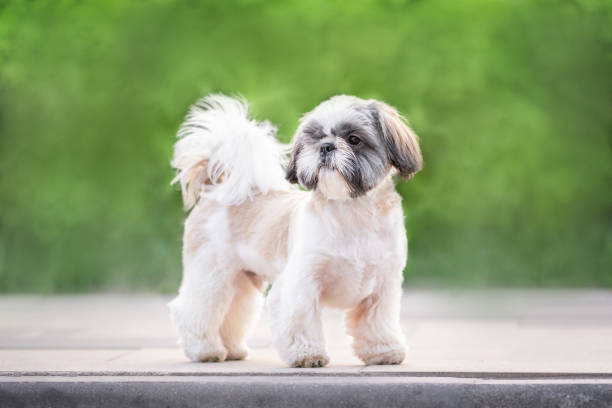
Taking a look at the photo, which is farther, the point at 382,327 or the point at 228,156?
the point at 228,156

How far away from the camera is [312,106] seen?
32.1 feet

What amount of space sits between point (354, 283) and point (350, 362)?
23.3 inches

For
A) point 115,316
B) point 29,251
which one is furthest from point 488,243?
point 29,251

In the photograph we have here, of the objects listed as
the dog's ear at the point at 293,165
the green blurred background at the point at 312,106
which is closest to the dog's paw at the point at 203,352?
the dog's ear at the point at 293,165

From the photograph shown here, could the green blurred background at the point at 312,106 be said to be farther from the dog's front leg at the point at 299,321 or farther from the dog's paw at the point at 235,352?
the dog's front leg at the point at 299,321

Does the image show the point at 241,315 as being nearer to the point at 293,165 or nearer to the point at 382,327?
the point at 382,327

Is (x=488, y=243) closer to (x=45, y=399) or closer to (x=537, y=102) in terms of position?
(x=537, y=102)

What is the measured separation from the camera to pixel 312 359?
177 inches

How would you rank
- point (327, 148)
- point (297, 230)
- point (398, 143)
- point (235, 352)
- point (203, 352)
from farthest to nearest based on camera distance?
1. point (235, 352)
2. point (203, 352)
3. point (297, 230)
4. point (398, 143)
5. point (327, 148)

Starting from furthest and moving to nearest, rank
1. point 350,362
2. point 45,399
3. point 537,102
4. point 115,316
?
point 537,102
point 115,316
point 350,362
point 45,399

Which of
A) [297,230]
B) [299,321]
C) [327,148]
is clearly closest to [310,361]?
[299,321]

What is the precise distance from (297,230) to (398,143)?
25.4 inches

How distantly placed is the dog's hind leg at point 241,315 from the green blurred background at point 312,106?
4380 millimetres

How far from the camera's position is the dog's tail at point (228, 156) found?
16.8ft
